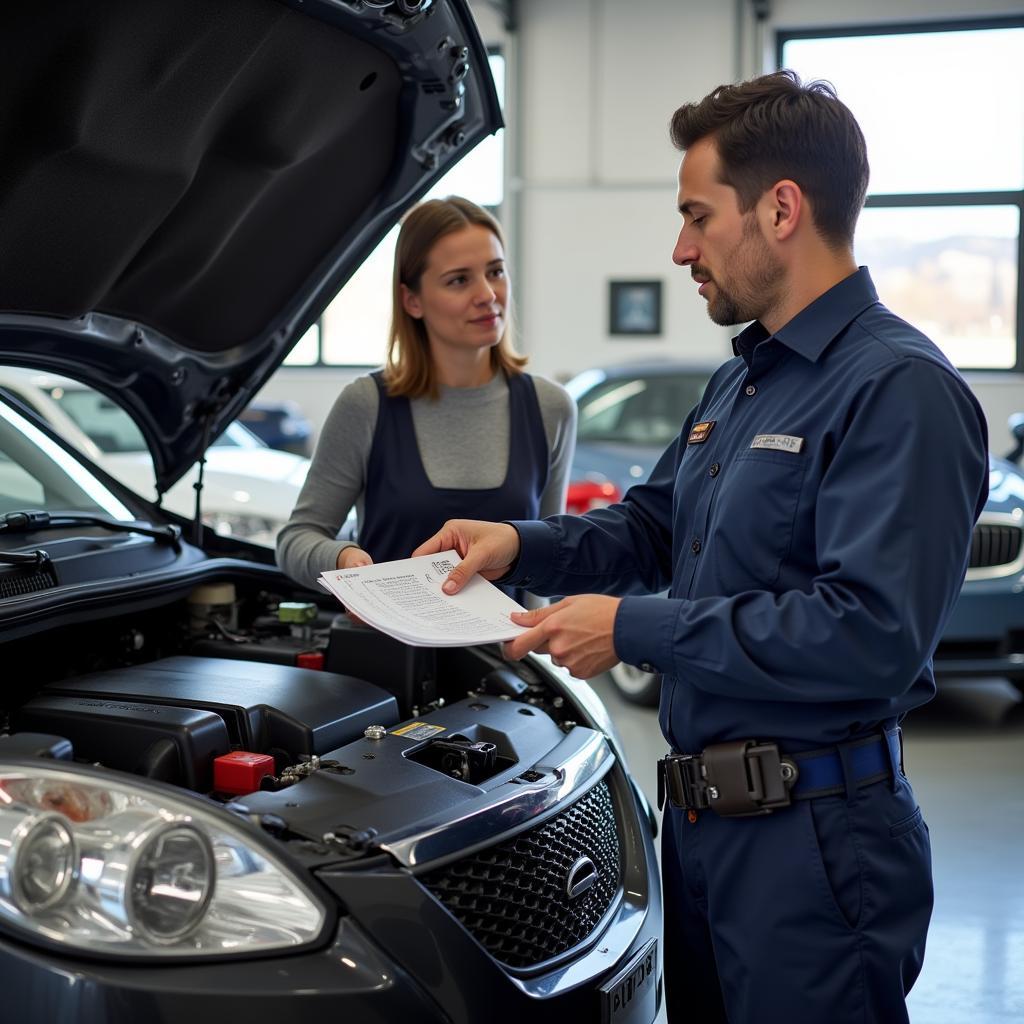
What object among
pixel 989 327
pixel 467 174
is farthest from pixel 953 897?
pixel 467 174

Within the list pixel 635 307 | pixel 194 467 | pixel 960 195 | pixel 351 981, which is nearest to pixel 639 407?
pixel 194 467

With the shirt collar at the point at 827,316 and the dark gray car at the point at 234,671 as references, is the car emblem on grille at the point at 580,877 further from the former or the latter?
the shirt collar at the point at 827,316

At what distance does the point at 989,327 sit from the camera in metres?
10.3

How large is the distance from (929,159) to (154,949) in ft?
33.1

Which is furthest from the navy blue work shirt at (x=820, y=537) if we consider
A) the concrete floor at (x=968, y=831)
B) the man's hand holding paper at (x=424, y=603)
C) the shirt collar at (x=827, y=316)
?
the concrete floor at (x=968, y=831)

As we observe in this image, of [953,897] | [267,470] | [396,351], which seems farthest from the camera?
[267,470]

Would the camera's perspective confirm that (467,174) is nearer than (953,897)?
No

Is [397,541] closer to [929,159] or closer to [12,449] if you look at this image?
[12,449]

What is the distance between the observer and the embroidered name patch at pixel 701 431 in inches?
65.7

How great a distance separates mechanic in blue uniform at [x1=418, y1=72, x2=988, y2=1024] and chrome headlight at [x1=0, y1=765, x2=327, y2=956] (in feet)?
1.33

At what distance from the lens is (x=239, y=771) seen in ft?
5.33

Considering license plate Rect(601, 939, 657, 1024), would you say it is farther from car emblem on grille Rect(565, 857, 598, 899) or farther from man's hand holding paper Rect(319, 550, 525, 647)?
man's hand holding paper Rect(319, 550, 525, 647)

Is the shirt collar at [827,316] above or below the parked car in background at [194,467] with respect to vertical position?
above

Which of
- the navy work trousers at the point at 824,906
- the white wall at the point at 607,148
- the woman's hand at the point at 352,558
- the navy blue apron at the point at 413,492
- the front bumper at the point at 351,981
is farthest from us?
the white wall at the point at 607,148
